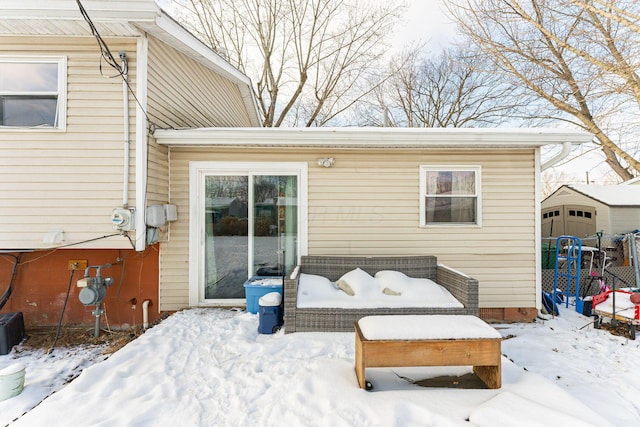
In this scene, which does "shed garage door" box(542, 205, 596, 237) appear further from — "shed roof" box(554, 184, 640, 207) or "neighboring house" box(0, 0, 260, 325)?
"neighboring house" box(0, 0, 260, 325)

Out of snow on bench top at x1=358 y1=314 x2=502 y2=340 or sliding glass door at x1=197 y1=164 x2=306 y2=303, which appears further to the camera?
sliding glass door at x1=197 y1=164 x2=306 y2=303

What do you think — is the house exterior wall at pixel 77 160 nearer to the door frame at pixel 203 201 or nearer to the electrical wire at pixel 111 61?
the electrical wire at pixel 111 61

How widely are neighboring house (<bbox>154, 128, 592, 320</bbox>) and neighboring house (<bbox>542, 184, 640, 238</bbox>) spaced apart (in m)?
5.82

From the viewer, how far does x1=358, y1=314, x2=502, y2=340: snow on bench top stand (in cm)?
245

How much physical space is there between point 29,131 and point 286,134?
10.9ft

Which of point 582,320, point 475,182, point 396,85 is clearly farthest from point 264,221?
point 396,85

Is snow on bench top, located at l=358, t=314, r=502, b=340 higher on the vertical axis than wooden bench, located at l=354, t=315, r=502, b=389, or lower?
higher

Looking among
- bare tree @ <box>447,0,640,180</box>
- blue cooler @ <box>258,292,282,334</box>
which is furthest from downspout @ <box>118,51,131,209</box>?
bare tree @ <box>447,0,640,180</box>

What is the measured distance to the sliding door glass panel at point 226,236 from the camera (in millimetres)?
4617

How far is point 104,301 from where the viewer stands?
14.3 ft

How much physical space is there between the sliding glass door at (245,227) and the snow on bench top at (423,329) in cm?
227

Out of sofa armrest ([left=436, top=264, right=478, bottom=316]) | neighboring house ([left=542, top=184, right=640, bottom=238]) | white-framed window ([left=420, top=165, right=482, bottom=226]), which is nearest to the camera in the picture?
sofa armrest ([left=436, top=264, right=478, bottom=316])

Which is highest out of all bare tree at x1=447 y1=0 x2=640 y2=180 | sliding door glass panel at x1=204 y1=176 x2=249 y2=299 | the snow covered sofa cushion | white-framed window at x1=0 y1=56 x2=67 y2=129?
bare tree at x1=447 y1=0 x2=640 y2=180

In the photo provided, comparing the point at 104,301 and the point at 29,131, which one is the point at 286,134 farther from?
the point at 104,301
